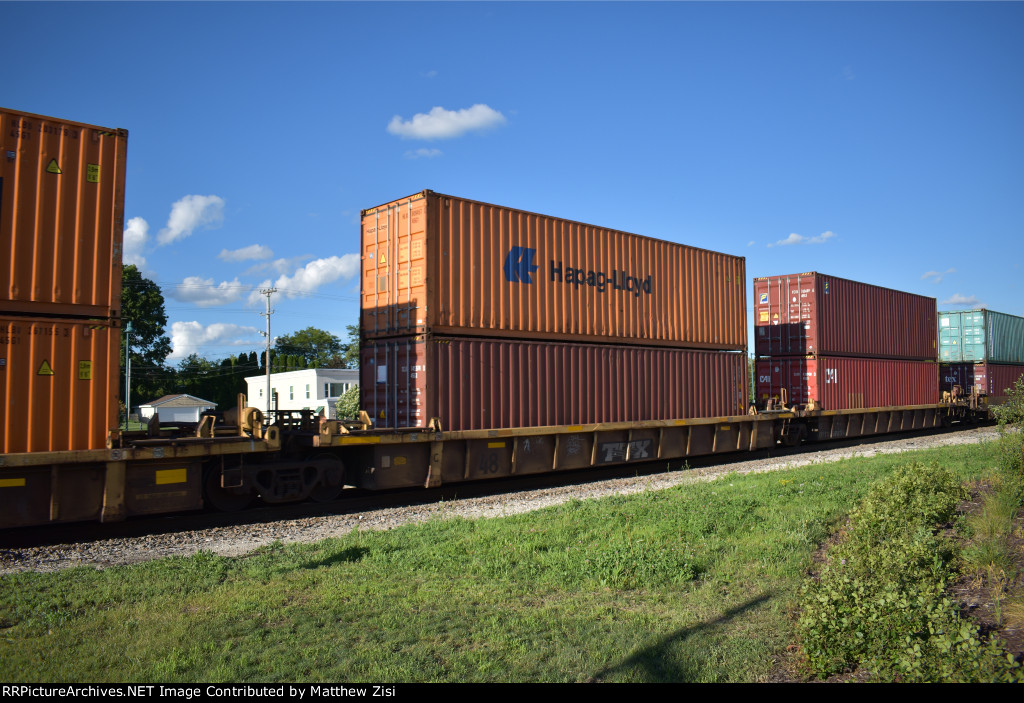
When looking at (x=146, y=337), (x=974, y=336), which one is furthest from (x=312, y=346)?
(x=974, y=336)

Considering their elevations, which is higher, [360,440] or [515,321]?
[515,321]

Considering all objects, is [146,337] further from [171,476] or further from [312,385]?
[171,476]

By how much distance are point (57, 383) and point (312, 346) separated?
92919mm

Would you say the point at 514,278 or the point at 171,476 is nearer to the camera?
the point at 171,476

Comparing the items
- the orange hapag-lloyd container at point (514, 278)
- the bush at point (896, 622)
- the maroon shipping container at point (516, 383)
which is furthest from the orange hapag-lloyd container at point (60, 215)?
the bush at point (896, 622)

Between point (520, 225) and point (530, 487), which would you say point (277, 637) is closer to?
point (530, 487)

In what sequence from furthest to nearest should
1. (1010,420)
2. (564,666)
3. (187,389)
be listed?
(187,389) < (1010,420) < (564,666)

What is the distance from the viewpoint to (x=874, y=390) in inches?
913

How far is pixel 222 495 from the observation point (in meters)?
10.1

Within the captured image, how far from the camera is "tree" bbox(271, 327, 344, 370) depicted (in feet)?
319

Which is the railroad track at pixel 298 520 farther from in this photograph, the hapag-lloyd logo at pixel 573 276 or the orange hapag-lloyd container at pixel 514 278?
the hapag-lloyd logo at pixel 573 276

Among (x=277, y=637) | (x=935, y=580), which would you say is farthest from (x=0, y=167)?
(x=935, y=580)

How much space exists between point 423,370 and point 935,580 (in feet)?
27.6

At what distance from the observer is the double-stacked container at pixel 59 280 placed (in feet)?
27.0
